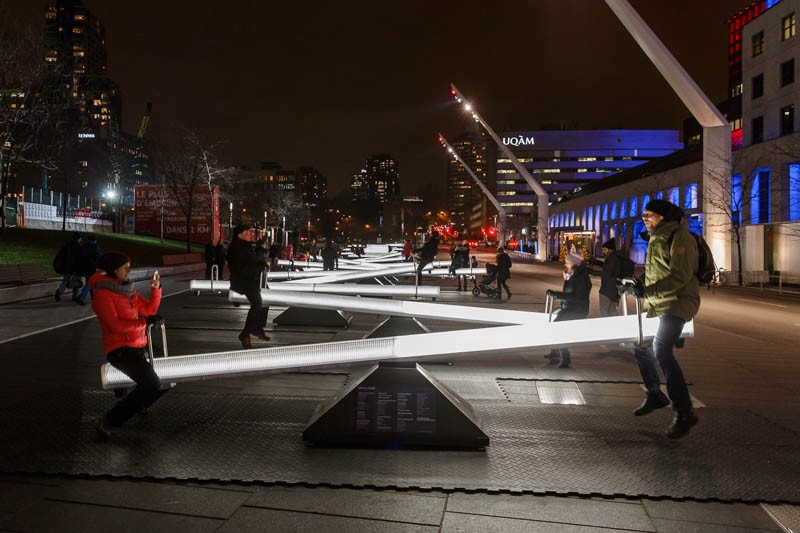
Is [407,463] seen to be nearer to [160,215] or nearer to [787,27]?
[787,27]

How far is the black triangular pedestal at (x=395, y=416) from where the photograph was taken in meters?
6.01

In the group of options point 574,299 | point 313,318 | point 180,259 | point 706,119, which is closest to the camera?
point 574,299

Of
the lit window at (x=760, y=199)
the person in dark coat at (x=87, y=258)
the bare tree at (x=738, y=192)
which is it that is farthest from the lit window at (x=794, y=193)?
the person in dark coat at (x=87, y=258)

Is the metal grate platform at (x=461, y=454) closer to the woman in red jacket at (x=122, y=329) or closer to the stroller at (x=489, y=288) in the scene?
the woman in red jacket at (x=122, y=329)

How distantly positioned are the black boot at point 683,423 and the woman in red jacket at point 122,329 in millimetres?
4893

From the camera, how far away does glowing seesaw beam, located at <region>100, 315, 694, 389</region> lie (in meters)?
5.97

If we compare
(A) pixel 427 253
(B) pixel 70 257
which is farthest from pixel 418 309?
(B) pixel 70 257

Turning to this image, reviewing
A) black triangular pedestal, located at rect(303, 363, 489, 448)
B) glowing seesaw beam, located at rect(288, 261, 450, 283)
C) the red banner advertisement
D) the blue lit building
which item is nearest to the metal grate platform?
black triangular pedestal, located at rect(303, 363, 489, 448)

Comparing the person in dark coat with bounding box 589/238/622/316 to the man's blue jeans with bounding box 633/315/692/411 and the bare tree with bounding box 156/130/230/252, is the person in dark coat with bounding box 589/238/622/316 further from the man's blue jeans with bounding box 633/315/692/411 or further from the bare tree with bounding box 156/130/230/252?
the bare tree with bounding box 156/130/230/252

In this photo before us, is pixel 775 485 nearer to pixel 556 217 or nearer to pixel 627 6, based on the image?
pixel 627 6

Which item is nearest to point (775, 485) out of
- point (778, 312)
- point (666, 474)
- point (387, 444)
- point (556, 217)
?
point (666, 474)

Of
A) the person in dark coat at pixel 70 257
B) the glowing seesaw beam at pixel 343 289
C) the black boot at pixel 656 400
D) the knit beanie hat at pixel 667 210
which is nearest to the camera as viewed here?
the knit beanie hat at pixel 667 210

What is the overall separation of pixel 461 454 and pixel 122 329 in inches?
129

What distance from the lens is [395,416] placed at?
609 cm
